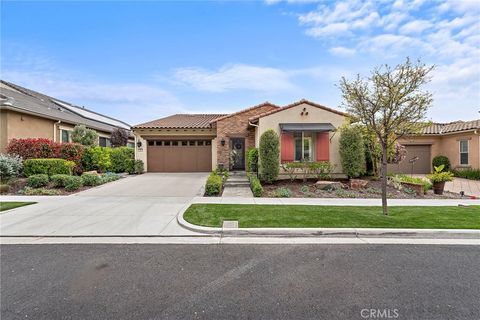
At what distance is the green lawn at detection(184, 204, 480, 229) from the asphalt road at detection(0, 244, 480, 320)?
108 cm

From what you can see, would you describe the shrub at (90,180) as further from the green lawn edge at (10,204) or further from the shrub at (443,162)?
the shrub at (443,162)

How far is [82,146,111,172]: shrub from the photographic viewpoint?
14430 mm

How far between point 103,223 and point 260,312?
5.14 m

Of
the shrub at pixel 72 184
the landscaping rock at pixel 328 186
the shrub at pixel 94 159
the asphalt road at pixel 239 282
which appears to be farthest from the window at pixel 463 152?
the shrub at pixel 94 159

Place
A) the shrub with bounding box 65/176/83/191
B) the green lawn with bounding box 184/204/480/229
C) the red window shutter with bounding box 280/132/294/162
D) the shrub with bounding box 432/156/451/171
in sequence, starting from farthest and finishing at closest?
1. the shrub with bounding box 432/156/451/171
2. the red window shutter with bounding box 280/132/294/162
3. the shrub with bounding box 65/176/83/191
4. the green lawn with bounding box 184/204/480/229

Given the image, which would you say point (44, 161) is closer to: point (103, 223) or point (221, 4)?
point (103, 223)

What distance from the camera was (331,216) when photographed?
20.7ft

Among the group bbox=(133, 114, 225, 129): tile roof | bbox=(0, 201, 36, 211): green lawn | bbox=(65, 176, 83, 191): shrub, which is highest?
bbox=(133, 114, 225, 129): tile roof

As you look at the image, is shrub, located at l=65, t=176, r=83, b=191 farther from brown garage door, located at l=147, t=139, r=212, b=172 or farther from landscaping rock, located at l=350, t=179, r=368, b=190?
landscaping rock, located at l=350, t=179, r=368, b=190

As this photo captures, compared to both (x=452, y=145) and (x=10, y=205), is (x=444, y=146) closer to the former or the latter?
(x=452, y=145)

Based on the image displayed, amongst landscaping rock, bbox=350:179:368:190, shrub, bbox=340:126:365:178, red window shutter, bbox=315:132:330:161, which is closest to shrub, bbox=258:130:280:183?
red window shutter, bbox=315:132:330:161

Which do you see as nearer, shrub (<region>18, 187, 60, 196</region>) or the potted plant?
shrub (<region>18, 187, 60, 196</region>)

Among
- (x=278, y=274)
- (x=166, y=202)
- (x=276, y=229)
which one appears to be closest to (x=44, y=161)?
(x=166, y=202)

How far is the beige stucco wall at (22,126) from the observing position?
40.9 ft
